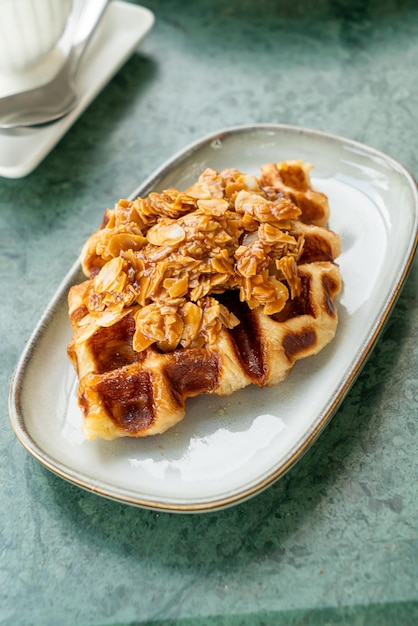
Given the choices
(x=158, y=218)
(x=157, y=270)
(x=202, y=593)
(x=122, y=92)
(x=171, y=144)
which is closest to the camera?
(x=202, y=593)

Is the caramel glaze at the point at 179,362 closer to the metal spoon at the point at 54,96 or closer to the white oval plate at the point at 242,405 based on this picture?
the white oval plate at the point at 242,405

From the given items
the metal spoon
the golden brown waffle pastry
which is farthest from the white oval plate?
the metal spoon

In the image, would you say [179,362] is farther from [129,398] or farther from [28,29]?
[28,29]

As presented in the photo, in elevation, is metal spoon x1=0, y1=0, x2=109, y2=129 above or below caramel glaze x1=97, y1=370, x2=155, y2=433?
below

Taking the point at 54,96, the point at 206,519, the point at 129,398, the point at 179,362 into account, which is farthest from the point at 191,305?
Answer: the point at 54,96

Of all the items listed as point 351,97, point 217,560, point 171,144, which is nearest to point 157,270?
point 217,560

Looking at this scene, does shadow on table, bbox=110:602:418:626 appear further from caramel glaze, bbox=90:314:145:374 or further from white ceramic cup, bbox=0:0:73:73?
white ceramic cup, bbox=0:0:73:73

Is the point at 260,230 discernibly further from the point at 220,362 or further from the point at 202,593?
the point at 202,593

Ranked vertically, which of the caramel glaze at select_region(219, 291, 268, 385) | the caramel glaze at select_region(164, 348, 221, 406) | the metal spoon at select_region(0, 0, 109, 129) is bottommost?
the metal spoon at select_region(0, 0, 109, 129)
